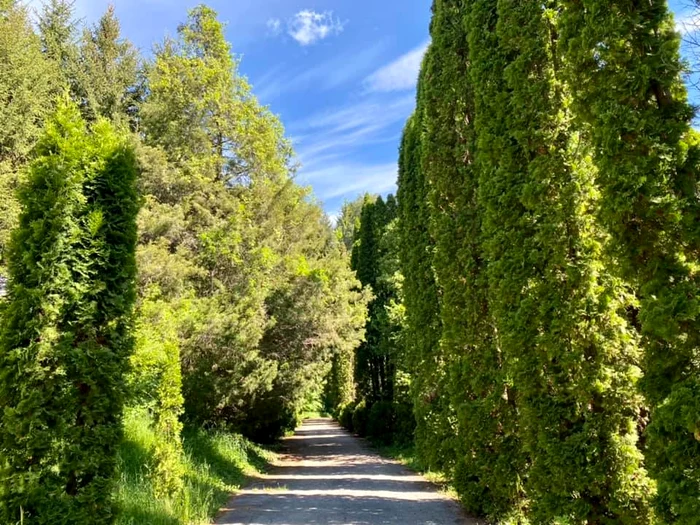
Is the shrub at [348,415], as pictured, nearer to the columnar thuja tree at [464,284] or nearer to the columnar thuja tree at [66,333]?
the columnar thuja tree at [464,284]

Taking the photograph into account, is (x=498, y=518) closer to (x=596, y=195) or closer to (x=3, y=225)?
(x=596, y=195)

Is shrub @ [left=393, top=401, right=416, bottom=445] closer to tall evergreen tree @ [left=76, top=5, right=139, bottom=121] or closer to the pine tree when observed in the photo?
tall evergreen tree @ [left=76, top=5, right=139, bottom=121]

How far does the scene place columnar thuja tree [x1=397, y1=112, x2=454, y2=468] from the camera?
32.0 feet

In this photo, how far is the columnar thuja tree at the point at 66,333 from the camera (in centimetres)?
384

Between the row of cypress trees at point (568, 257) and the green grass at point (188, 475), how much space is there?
4023mm

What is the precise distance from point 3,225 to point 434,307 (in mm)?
11216

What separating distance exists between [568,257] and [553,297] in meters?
0.42

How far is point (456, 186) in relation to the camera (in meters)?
7.68

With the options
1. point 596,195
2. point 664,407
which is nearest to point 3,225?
point 596,195

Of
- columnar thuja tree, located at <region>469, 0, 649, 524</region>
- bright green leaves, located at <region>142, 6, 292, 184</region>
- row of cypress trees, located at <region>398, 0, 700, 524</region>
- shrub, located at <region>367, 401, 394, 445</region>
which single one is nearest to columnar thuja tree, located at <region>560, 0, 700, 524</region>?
row of cypress trees, located at <region>398, 0, 700, 524</region>

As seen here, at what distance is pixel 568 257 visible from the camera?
4.51 meters

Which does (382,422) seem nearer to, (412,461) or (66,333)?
(412,461)

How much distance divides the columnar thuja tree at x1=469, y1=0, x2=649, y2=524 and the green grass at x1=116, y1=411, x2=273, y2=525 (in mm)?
4230

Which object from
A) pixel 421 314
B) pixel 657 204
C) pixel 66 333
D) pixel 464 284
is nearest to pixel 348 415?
pixel 421 314
